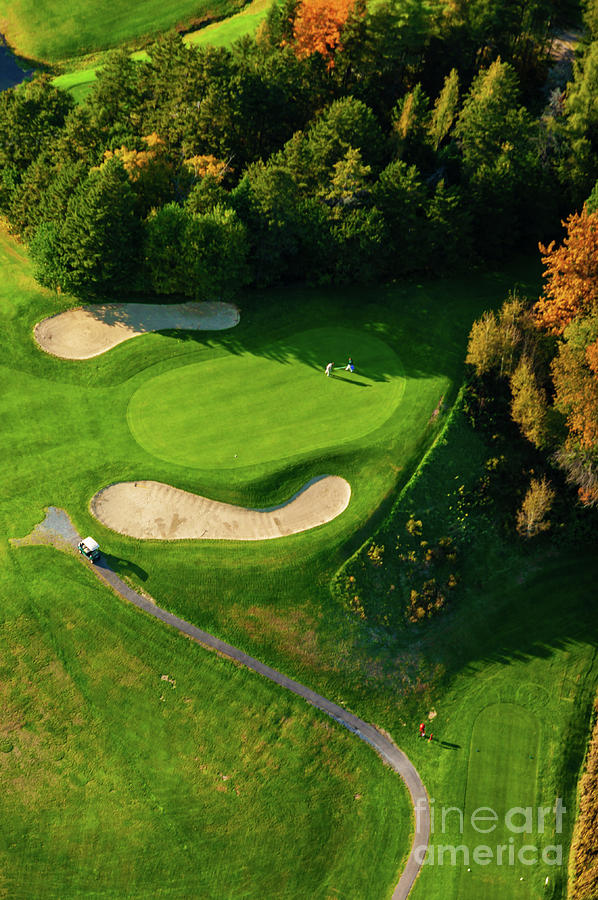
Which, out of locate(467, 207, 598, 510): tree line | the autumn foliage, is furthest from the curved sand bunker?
the autumn foliage

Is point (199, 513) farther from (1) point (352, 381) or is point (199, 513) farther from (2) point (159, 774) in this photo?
(2) point (159, 774)

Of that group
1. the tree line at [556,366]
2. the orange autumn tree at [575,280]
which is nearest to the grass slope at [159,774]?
the tree line at [556,366]

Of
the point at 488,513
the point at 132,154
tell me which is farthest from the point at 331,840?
the point at 132,154

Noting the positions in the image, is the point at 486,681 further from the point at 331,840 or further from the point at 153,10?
the point at 153,10

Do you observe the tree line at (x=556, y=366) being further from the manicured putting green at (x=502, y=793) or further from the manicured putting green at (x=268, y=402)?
the manicured putting green at (x=502, y=793)

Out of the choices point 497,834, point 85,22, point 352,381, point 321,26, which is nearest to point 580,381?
point 352,381
